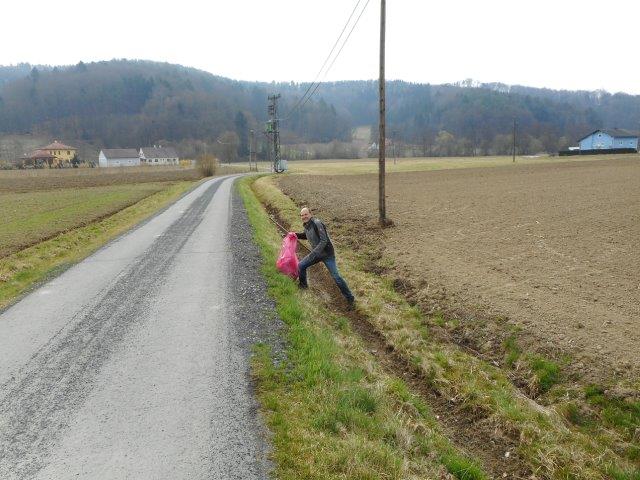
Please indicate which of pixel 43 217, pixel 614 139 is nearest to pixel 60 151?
pixel 43 217

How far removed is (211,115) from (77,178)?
104 meters

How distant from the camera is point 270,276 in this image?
10359 mm

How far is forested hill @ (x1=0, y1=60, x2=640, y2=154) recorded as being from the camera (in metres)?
156

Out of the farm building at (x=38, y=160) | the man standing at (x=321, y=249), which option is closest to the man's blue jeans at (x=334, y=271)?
the man standing at (x=321, y=249)

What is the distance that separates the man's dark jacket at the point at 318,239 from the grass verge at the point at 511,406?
1.41 m

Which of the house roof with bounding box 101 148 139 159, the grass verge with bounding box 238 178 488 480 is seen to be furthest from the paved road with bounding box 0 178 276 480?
the house roof with bounding box 101 148 139 159

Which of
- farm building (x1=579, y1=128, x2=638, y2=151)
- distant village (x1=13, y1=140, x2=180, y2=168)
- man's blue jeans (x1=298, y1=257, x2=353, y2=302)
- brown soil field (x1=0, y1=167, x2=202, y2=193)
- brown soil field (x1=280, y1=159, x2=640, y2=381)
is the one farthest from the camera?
distant village (x1=13, y1=140, x2=180, y2=168)

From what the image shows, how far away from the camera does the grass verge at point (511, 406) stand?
16.7ft

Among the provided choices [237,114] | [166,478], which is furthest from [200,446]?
[237,114]

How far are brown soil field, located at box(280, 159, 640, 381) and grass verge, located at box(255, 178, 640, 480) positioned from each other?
74 cm

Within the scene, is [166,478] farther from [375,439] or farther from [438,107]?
[438,107]

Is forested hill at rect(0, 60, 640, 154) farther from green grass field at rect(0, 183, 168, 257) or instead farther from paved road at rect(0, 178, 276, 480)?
paved road at rect(0, 178, 276, 480)

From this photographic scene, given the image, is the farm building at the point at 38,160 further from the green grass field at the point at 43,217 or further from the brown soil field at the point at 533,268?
the brown soil field at the point at 533,268

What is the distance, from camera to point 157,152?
133 meters
